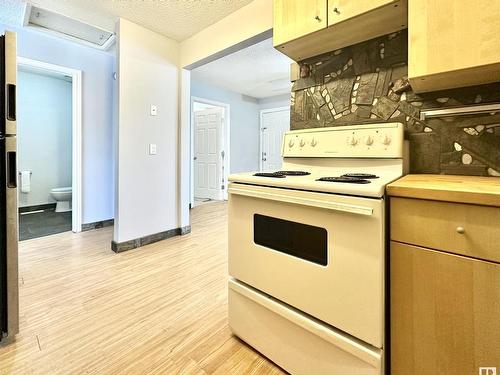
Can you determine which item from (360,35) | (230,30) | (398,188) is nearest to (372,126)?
(360,35)

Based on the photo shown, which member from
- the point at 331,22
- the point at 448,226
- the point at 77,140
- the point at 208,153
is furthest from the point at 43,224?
the point at 448,226

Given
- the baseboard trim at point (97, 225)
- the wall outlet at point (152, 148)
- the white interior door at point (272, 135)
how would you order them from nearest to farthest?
1. the wall outlet at point (152, 148)
2. the baseboard trim at point (97, 225)
3. the white interior door at point (272, 135)

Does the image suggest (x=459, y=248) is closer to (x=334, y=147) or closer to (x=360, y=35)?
(x=334, y=147)

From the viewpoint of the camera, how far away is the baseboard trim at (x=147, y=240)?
2668 millimetres

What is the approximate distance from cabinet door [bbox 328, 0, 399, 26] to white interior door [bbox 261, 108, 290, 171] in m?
4.48

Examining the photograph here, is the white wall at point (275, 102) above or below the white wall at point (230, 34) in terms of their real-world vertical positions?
above

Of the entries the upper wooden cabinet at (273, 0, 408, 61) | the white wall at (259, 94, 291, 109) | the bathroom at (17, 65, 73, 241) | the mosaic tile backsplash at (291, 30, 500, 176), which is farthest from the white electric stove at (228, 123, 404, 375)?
the white wall at (259, 94, 291, 109)

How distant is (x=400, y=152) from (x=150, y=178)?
249cm

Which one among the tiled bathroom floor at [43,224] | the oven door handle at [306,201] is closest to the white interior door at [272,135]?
the tiled bathroom floor at [43,224]

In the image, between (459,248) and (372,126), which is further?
(372,126)

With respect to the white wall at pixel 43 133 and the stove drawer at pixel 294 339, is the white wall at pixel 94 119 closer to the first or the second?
A: the white wall at pixel 43 133

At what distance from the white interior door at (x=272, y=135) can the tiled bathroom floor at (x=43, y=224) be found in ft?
13.0

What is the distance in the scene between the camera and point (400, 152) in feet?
4.17

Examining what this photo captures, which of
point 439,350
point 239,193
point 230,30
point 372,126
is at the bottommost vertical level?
point 439,350
